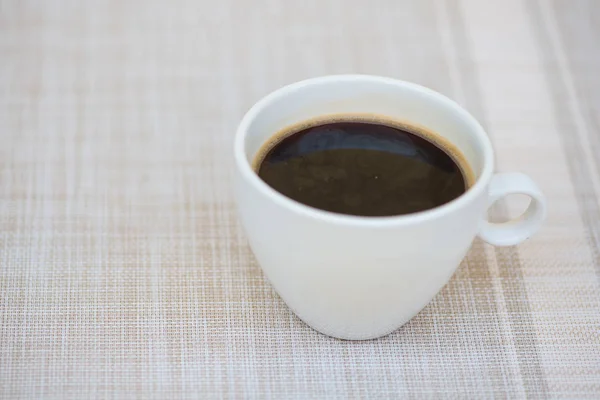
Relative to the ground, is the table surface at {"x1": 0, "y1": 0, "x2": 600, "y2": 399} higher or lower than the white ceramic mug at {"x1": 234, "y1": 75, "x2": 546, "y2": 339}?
lower

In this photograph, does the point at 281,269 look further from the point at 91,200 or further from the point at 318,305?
the point at 91,200

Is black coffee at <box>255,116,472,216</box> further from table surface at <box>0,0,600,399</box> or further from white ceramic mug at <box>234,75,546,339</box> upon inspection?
table surface at <box>0,0,600,399</box>

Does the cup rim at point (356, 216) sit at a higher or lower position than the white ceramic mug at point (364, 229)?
higher

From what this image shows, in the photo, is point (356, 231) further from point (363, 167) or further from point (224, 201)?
point (224, 201)

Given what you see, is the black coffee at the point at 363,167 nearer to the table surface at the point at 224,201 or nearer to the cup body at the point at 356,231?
the cup body at the point at 356,231

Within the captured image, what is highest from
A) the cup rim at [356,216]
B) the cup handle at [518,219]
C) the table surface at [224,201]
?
the cup rim at [356,216]

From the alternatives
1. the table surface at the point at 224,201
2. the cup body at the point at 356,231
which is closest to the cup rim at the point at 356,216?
the cup body at the point at 356,231

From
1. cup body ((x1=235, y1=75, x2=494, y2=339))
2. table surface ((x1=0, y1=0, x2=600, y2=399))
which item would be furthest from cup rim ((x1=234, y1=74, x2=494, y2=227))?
table surface ((x1=0, y1=0, x2=600, y2=399))
